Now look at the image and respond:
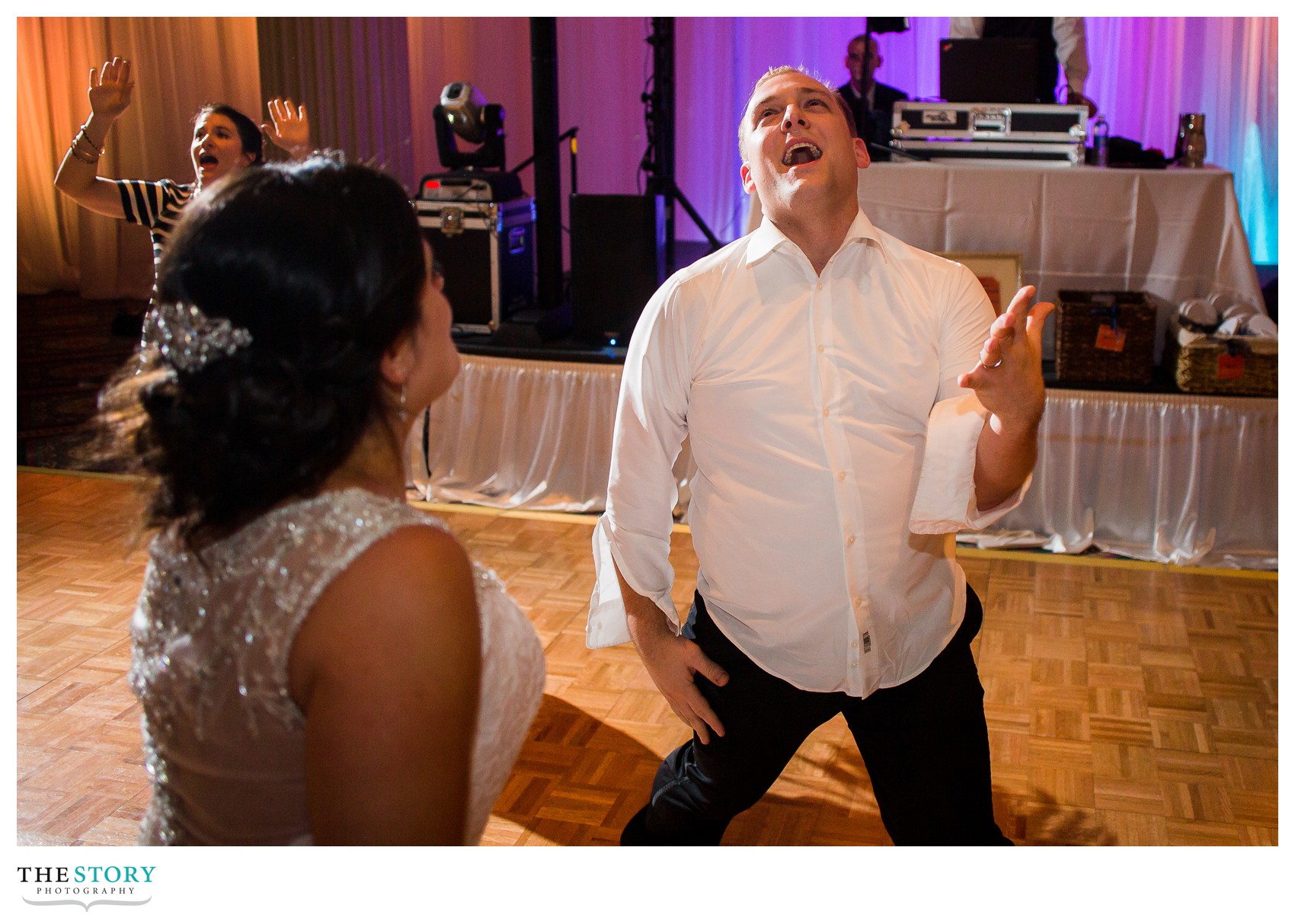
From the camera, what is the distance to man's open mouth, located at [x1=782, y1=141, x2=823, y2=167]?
180 centimetres

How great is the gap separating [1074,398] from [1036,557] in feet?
1.93

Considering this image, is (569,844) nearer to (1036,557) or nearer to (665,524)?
(665,524)

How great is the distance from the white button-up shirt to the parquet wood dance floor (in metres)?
0.86

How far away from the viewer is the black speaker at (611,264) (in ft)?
15.3

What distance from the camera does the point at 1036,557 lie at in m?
4.07

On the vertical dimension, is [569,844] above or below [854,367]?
below

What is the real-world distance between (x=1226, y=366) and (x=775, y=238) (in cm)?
274

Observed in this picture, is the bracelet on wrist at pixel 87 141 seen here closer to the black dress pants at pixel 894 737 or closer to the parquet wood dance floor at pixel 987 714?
the parquet wood dance floor at pixel 987 714

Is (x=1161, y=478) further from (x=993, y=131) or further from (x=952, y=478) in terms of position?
(x=952, y=478)

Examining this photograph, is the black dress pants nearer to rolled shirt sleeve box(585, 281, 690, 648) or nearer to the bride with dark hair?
rolled shirt sleeve box(585, 281, 690, 648)

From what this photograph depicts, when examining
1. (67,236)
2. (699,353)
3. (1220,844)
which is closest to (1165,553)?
(1220,844)
